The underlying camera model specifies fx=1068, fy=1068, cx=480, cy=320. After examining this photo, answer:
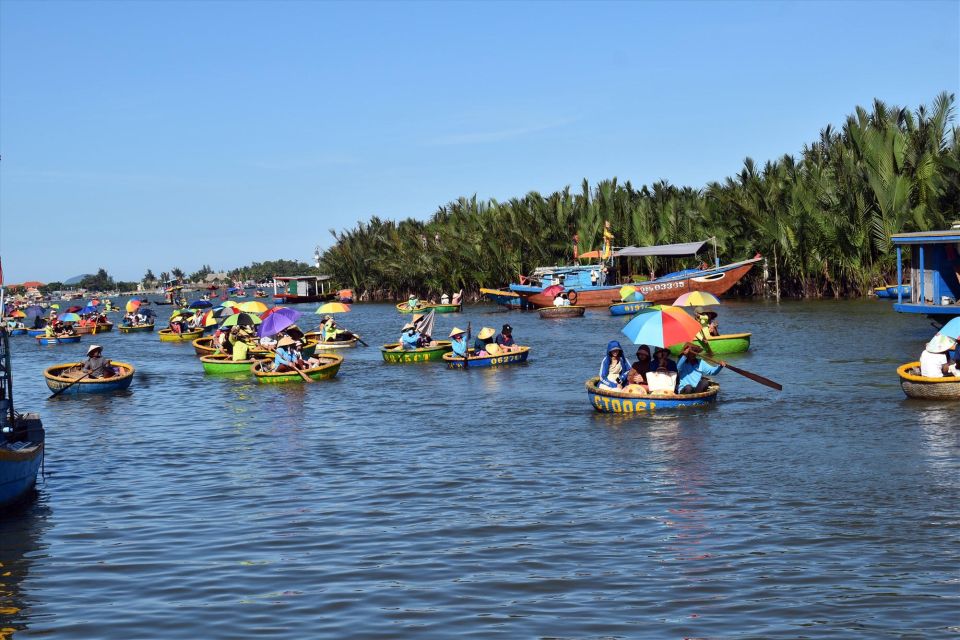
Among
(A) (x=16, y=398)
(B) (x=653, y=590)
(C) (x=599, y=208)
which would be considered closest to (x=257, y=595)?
(B) (x=653, y=590)

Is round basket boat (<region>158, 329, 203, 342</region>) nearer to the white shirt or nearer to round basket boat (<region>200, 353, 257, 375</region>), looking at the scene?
round basket boat (<region>200, 353, 257, 375</region>)

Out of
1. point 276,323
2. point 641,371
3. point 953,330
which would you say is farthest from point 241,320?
point 953,330

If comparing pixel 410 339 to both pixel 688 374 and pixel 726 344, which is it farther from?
pixel 688 374

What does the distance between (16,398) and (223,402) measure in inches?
367

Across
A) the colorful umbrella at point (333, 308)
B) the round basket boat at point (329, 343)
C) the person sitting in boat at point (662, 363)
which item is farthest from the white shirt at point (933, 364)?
the round basket boat at point (329, 343)

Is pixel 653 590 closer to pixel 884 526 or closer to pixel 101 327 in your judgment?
pixel 884 526

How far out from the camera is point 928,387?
2308 centimetres

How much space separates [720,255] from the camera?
74.8m

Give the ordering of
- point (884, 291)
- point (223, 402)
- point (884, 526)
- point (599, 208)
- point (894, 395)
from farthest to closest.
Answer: point (599, 208) → point (884, 291) → point (223, 402) → point (894, 395) → point (884, 526)

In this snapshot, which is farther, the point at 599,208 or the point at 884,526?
the point at 599,208

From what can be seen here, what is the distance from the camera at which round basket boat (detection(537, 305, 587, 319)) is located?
64188 millimetres

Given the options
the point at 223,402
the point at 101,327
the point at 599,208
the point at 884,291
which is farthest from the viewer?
the point at 599,208

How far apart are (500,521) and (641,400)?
29.3ft

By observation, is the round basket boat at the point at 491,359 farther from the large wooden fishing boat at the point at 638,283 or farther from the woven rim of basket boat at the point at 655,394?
the large wooden fishing boat at the point at 638,283
